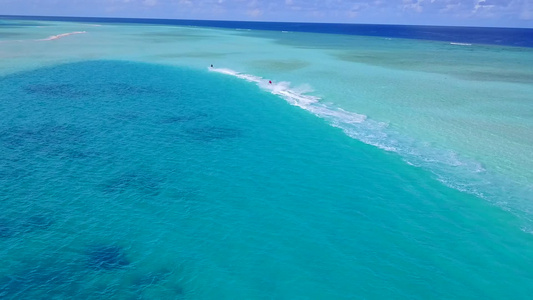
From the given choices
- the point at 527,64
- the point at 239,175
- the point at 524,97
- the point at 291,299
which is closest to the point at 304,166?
the point at 239,175

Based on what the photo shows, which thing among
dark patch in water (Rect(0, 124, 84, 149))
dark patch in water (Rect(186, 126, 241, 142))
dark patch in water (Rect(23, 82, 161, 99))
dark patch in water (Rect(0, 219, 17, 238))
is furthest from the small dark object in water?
dark patch in water (Rect(23, 82, 161, 99))

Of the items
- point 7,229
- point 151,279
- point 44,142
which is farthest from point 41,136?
point 151,279

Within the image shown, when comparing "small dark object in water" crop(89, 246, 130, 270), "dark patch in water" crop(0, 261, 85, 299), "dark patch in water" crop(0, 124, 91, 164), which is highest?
"dark patch in water" crop(0, 124, 91, 164)

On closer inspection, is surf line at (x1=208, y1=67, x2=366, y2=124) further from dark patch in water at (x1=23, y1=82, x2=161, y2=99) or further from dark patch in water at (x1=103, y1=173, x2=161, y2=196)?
dark patch in water at (x1=103, y1=173, x2=161, y2=196)

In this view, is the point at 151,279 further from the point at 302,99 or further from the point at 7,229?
the point at 302,99

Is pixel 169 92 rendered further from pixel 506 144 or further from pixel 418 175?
pixel 506 144

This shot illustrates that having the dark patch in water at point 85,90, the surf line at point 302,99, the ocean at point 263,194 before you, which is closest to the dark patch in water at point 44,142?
the ocean at point 263,194
